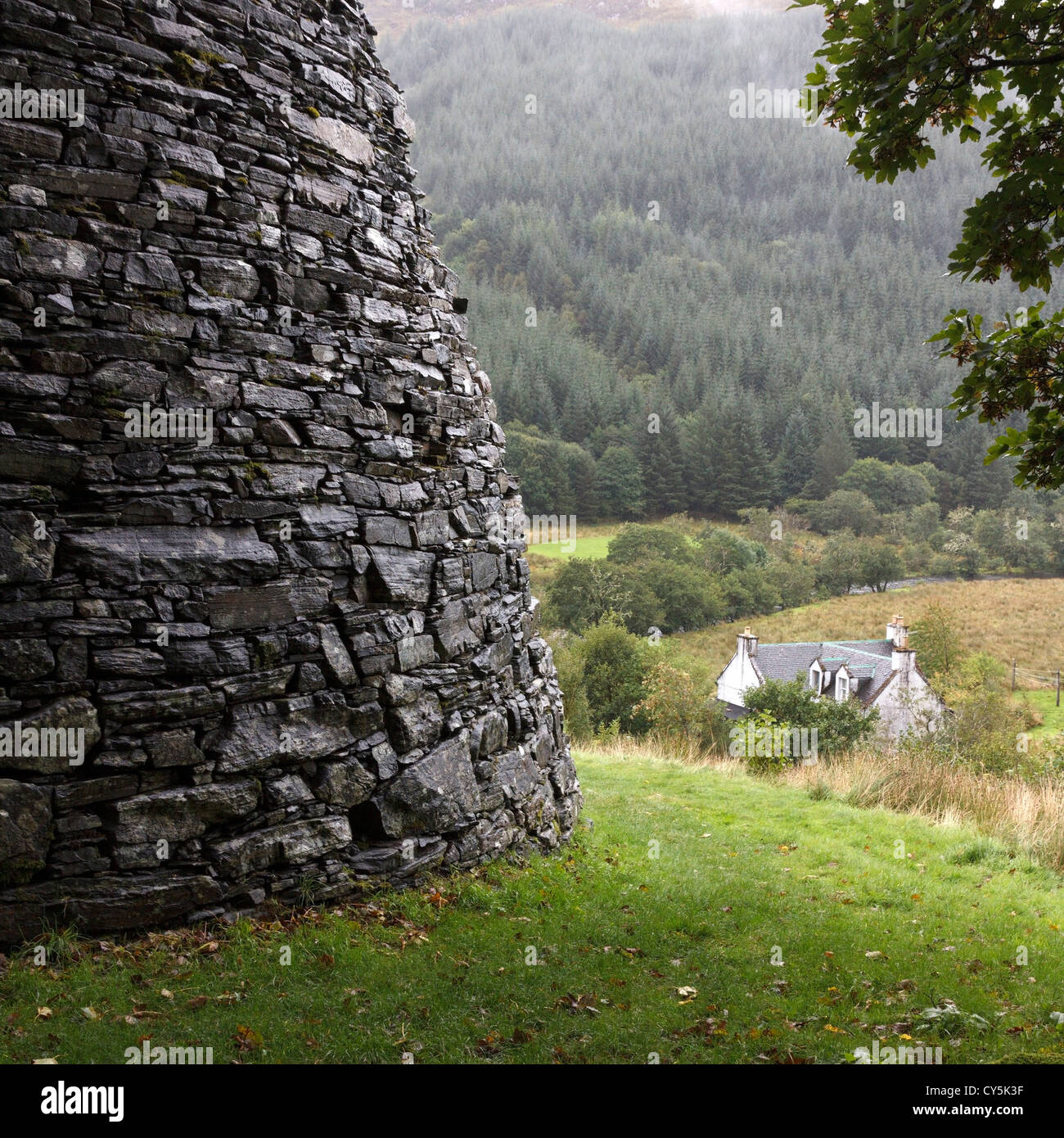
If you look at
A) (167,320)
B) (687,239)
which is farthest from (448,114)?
(167,320)

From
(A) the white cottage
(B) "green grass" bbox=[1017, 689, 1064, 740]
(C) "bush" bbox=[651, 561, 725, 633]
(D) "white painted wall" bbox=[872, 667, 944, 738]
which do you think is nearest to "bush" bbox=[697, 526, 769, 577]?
(C) "bush" bbox=[651, 561, 725, 633]

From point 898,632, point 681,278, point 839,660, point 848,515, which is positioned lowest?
point 839,660

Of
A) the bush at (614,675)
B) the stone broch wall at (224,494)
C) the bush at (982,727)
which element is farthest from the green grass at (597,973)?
the bush at (614,675)

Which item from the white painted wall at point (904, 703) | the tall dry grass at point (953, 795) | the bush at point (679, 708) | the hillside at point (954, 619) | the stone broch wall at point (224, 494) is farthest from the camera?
the hillside at point (954, 619)

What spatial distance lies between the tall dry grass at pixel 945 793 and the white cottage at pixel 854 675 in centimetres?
1334

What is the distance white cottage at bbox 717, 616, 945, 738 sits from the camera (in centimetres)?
3155

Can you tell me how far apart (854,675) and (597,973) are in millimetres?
30938

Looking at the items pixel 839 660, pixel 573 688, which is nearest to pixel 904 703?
pixel 839 660

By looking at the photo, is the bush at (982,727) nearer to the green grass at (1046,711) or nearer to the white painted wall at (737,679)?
the green grass at (1046,711)

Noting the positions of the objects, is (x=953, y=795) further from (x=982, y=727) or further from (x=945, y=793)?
(x=982, y=727)

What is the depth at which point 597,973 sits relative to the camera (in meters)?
6.24

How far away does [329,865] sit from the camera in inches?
261

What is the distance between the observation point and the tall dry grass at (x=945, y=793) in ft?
34.7

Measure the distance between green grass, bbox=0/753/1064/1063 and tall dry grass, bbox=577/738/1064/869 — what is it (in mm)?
1184
